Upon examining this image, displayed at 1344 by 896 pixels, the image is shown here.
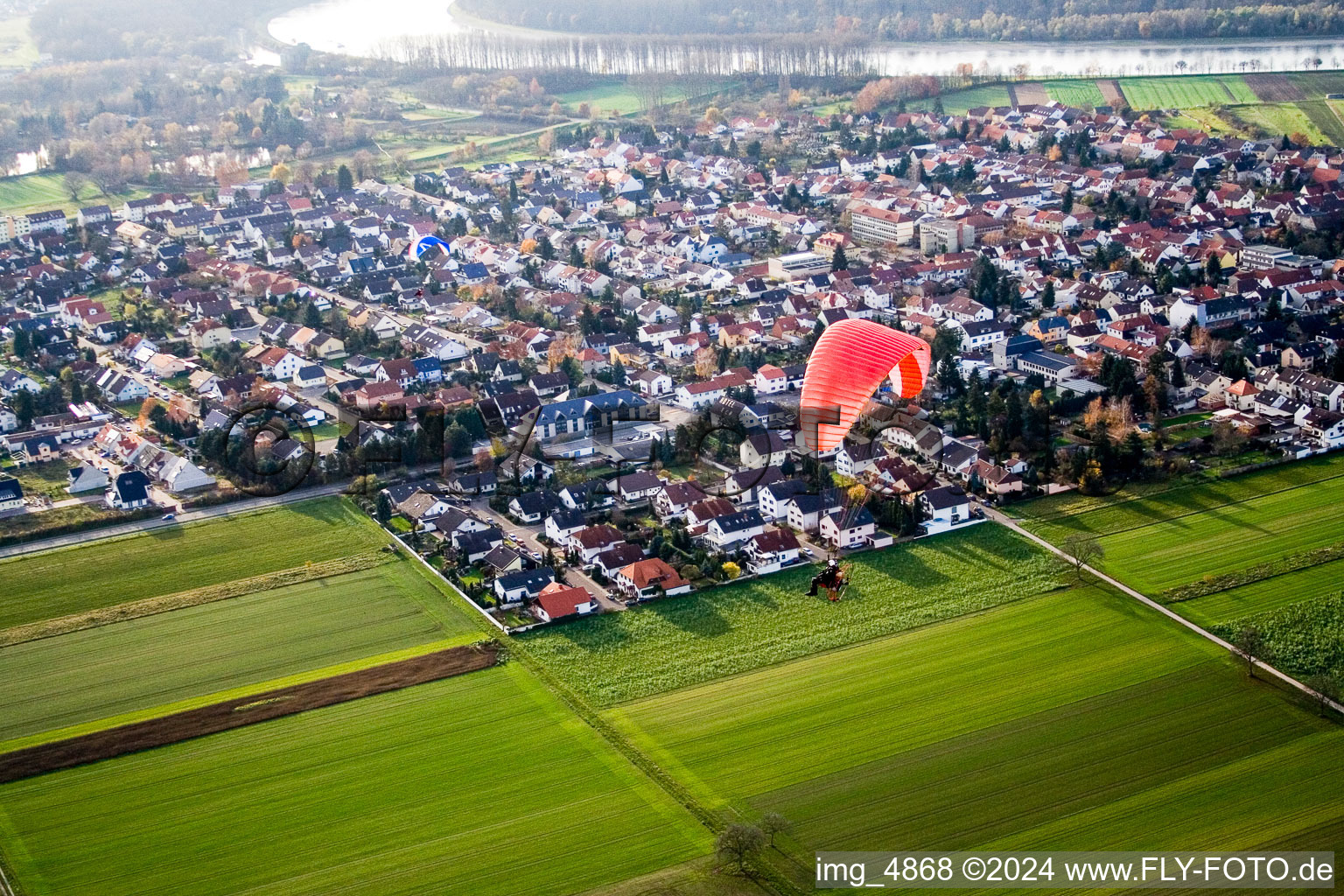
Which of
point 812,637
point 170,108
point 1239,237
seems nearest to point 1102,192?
point 1239,237

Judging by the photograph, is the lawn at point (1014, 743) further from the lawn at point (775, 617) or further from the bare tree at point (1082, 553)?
the bare tree at point (1082, 553)

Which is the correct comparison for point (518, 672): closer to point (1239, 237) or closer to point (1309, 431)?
point (1309, 431)

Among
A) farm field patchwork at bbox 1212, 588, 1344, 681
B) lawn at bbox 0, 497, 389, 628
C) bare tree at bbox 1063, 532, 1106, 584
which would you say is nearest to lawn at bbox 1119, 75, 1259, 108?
bare tree at bbox 1063, 532, 1106, 584

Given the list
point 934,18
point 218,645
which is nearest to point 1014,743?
point 218,645

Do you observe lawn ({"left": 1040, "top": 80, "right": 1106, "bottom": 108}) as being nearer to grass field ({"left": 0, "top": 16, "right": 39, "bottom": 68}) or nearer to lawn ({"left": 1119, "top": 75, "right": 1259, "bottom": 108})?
lawn ({"left": 1119, "top": 75, "right": 1259, "bottom": 108})

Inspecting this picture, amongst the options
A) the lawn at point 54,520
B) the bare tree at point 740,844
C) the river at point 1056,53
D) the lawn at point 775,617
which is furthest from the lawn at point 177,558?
the river at point 1056,53

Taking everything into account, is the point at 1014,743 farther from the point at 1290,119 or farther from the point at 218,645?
the point at 1290,119
